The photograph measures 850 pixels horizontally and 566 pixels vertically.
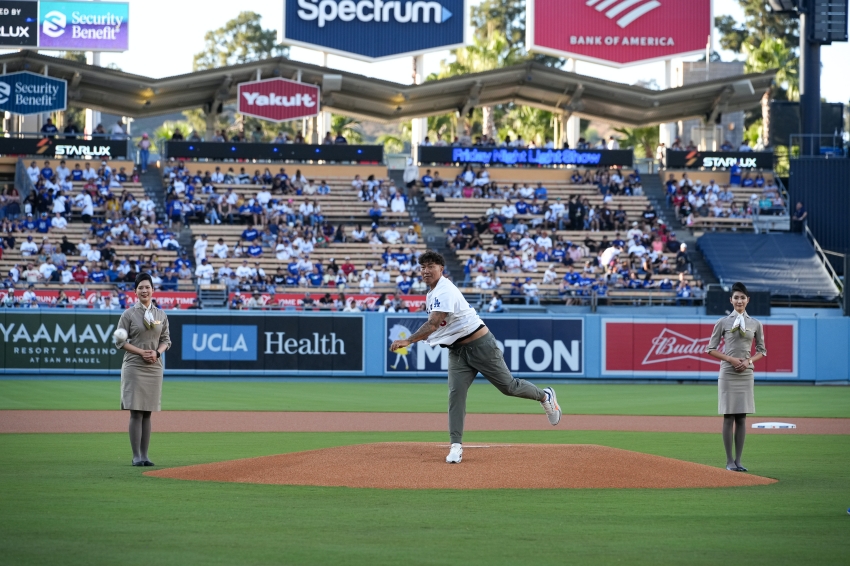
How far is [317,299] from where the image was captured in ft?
107

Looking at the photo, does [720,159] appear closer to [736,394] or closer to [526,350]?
[526,350]

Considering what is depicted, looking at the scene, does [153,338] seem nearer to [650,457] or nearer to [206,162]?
[650,457]

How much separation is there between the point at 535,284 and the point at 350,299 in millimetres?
6998

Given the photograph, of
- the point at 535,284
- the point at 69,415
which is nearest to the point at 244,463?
the point at 69,415

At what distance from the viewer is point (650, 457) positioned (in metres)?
10.5

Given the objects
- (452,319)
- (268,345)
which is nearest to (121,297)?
(268,345)

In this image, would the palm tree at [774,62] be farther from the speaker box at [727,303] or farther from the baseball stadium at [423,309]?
the speaker box at [727,303]

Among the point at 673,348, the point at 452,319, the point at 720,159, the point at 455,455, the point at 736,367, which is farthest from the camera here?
the point at 720,159

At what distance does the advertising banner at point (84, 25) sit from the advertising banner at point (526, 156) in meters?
14.0

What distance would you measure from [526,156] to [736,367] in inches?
1319

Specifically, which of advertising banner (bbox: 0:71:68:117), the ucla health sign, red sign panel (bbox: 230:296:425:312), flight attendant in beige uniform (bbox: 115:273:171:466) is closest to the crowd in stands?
the ucla health sign

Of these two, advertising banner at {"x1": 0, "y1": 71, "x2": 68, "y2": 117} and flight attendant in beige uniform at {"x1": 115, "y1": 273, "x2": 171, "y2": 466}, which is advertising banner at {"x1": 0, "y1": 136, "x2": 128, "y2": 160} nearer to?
advertising banner at {"x1": 0, "y1": 71, "x2": 68, "y2": 117}

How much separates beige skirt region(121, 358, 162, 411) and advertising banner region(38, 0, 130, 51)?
37733 millimetres

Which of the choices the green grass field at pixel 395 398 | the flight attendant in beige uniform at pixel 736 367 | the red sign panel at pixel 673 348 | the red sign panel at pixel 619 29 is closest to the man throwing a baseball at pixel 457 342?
the flight attendant in beige uniform at pixel 736 367
